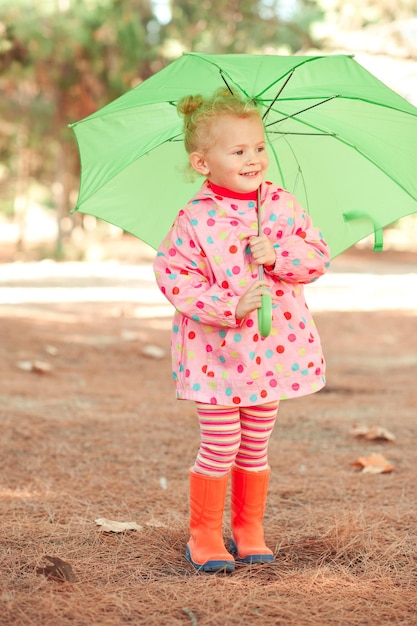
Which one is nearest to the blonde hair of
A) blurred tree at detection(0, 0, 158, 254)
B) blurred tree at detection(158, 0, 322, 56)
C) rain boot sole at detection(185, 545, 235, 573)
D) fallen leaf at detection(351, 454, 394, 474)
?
rain boot sole at detection(185, 545, 235, 573)

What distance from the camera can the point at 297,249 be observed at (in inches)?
99.1

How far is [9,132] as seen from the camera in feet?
75.8

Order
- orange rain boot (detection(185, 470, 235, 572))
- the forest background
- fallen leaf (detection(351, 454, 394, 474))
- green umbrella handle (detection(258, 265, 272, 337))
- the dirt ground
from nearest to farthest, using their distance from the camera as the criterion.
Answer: the dirt ground
green umbrella handle (detection(258, 265, 272, 337))
orange rain boot (detection(185, 470, 235, 572))
fallen leaf (detection(351, 454, 394, 474))
the forest background

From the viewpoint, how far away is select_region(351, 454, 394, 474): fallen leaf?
12.5 feet

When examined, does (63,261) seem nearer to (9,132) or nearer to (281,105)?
(9,132)

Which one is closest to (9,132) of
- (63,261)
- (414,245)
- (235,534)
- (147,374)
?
(63,261)

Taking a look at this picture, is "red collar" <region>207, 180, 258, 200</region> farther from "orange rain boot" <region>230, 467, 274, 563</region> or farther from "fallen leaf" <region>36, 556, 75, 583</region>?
"fallen leaf" <region>36, 556, 75, 583</region>

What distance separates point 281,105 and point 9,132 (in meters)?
21.5

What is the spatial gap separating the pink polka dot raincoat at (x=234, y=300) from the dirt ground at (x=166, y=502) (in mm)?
555

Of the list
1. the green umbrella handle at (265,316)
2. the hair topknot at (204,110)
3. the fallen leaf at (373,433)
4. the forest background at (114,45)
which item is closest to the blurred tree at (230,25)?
the forest background at (114,45)

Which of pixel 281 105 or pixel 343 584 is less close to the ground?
pixel 281 105

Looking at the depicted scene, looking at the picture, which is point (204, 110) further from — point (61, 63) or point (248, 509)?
point (61, 63)

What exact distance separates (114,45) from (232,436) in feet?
44.6

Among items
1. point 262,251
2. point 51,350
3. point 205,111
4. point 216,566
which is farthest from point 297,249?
point 51,350
